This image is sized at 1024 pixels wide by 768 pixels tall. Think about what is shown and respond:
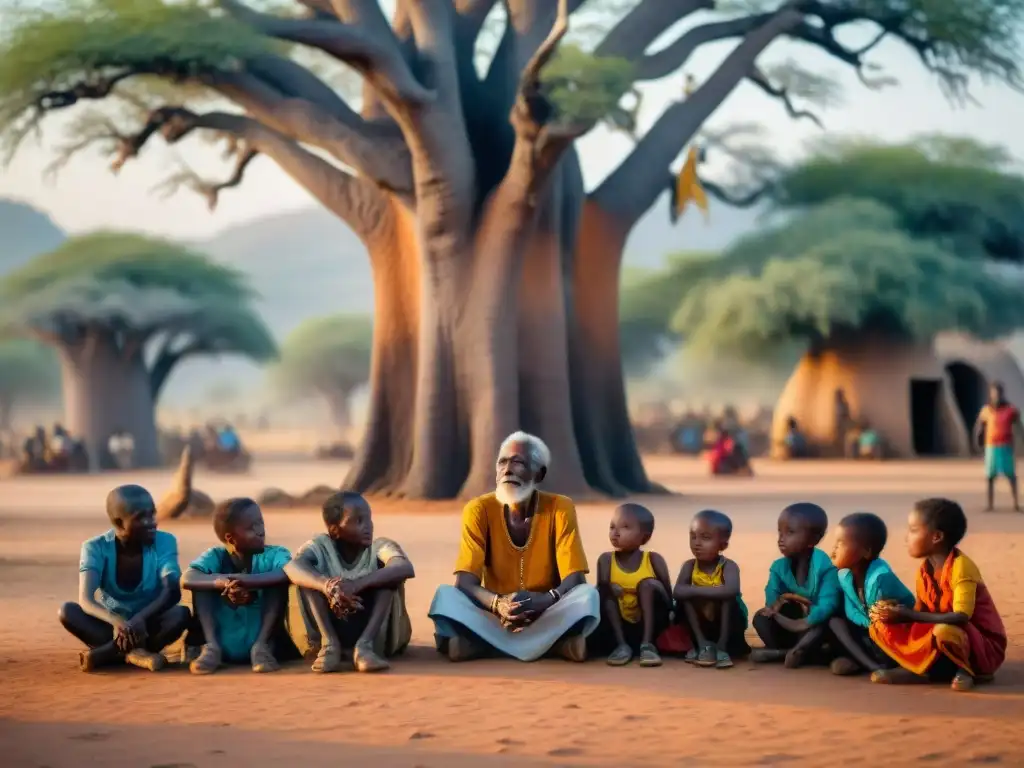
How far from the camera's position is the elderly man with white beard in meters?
7.16

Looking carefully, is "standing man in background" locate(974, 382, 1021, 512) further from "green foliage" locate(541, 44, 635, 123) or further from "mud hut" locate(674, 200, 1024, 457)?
"mud hut" locate(674, 200, 1024, 457)

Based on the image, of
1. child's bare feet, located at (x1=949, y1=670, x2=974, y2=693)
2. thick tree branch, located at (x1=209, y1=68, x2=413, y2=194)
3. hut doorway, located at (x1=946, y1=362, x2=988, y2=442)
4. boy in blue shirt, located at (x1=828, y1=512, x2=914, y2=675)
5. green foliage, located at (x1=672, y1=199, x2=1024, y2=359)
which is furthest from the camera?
hut doorway, located at (x1=946, y1=362, x2=988, y2=442)

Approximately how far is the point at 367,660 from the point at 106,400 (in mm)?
31156

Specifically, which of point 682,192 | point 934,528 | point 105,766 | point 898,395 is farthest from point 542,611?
point 898,395

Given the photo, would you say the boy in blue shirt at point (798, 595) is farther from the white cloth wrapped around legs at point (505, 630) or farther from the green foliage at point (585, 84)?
the green foliage at point (585, 84)

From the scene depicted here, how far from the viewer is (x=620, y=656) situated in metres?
7.16

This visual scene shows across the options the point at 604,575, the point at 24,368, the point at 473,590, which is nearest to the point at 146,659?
the point at 473,590

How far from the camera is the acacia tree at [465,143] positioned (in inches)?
695

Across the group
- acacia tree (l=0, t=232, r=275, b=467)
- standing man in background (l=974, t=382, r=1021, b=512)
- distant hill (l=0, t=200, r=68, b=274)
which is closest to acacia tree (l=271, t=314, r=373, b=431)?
acacia tree (l=0, t=232, r=275, b=467)

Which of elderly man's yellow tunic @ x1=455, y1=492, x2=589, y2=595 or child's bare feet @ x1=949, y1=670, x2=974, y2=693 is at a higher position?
elderly man's yellow tunic @ x1=455, y1=492, x2=589, y2=595

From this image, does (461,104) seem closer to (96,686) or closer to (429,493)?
(429,493)

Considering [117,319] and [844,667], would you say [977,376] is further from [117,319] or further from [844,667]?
[844,667]

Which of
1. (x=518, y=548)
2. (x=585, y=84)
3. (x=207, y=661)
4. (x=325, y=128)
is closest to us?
(x=207, y=661)

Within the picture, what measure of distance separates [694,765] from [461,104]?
16.3 metres
